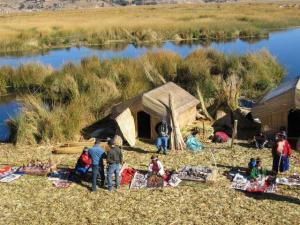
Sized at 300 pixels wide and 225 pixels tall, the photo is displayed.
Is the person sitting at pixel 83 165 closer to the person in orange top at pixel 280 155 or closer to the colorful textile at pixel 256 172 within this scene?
the colorful textile at pixel 256 172

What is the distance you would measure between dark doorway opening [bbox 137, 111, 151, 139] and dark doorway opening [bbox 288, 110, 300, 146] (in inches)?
190

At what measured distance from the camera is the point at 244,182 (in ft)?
44.3

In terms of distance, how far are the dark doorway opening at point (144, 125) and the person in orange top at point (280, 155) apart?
543 centimetres

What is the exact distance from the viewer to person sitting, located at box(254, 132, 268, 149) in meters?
16.5

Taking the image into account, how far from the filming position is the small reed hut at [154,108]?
1747 centimetres

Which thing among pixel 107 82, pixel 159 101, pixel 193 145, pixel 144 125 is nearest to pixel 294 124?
pixel 193 145

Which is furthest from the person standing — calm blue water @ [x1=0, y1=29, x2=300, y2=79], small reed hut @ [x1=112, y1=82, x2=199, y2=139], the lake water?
calm blue water @ [x1=0, y1=29, x2=300, y2=79]

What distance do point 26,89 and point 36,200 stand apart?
16.6 meters

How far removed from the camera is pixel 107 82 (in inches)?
901

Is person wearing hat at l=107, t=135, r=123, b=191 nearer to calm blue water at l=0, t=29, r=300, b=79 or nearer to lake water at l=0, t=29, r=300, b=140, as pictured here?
lake water at l=0, t=29, r=300, b=140

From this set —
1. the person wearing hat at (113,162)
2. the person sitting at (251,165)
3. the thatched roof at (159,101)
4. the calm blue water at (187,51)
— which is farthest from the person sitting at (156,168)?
the calm blue water at (187,51)

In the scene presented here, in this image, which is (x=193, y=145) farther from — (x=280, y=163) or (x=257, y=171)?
(x=280, y=163)

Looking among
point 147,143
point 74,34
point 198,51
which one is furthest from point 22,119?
point 74,34

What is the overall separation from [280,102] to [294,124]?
147cm
